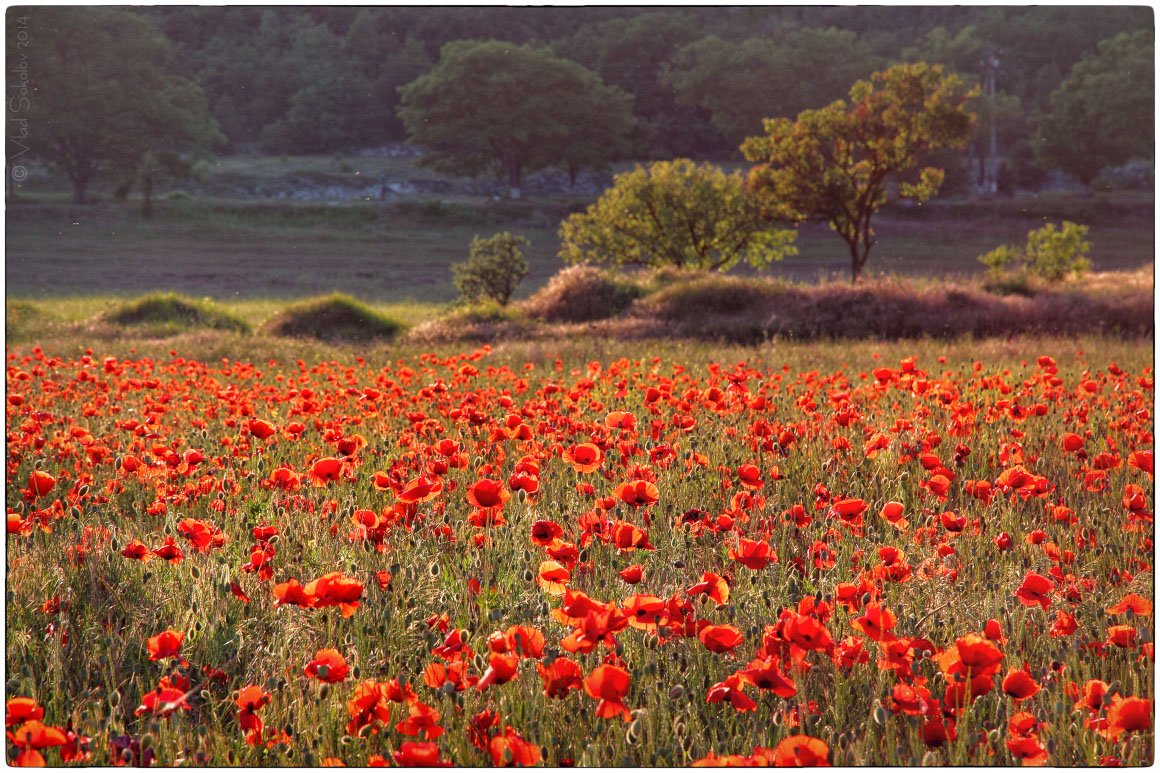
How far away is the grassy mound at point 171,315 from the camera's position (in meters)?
16.0

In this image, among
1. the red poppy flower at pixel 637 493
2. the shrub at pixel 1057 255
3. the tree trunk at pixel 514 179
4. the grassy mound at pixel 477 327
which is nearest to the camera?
the red poppy flower at pixel 637 493

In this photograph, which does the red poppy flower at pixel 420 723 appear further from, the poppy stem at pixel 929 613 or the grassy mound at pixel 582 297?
the grassy mound at pixel 582 297

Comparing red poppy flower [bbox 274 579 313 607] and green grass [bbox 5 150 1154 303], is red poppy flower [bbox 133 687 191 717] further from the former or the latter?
green grass [bbox 5 150 1154 303]

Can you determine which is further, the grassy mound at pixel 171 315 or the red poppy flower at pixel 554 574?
the grassy mound at pixel 171 315

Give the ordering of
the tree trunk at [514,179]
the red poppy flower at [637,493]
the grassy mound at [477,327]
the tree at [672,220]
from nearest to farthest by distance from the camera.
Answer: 1. the red poppy flower at [637,493]
2. the grassy mound at [477,327]
3. the tree at [672,220]
4. the tree trunk at [514,179]

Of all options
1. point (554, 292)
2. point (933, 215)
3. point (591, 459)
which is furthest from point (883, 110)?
point (933, 215)

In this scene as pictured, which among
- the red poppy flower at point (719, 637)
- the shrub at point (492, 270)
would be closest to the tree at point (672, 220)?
the shrub at point (492, 270)

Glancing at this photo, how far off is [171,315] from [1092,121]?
50.5 meters

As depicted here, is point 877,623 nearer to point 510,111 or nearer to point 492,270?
point 492,270

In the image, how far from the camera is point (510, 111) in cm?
5206

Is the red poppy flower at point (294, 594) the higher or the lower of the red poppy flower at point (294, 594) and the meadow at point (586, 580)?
the higher

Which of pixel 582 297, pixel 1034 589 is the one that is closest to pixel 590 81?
pixel 582 297

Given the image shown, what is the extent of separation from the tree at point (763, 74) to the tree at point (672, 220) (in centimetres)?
3439

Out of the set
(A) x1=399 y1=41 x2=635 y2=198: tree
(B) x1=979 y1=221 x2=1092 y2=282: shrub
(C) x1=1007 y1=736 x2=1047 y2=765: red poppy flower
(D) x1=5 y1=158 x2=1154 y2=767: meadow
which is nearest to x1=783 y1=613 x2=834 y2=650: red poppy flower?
(D) x1=5 y1=158 x2=1154 y2=767: meadow
